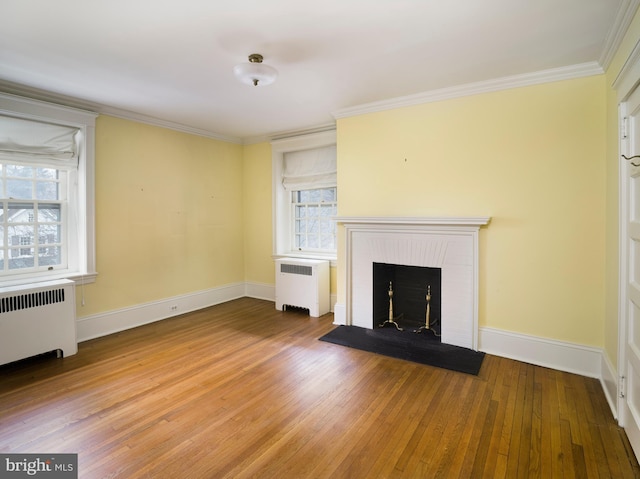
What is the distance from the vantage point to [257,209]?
5.46 m

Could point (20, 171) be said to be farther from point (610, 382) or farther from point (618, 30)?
point (610, 382)

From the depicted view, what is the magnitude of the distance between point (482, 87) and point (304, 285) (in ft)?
10.1

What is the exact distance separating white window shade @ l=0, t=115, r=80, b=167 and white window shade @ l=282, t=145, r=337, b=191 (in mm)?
2666

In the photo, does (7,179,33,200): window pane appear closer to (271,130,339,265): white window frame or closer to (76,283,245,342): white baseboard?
(76,283,245,342): white baseboard

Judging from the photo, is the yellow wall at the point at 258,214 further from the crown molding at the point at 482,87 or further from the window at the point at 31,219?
the window at the point at 31,219

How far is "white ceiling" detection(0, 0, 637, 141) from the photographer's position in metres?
2.02

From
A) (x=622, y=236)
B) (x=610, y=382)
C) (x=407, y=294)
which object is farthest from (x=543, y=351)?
(x=407, y=294)

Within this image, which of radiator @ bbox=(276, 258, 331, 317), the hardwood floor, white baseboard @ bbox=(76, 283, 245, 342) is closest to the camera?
the hardwood floor

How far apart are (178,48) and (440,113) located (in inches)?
97.5

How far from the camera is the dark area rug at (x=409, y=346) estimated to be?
9.96 ft

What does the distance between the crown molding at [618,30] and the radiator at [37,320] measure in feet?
15.6

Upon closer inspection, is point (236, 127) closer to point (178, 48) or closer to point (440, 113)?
point (178, 48)

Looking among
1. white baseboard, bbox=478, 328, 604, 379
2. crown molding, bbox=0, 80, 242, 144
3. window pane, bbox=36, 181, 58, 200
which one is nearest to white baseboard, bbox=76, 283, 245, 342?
window pane, bbox=36, 181, 58, 200

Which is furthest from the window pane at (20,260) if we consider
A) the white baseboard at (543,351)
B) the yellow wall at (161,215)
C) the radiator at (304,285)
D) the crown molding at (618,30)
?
the crown molding at (618,30)
